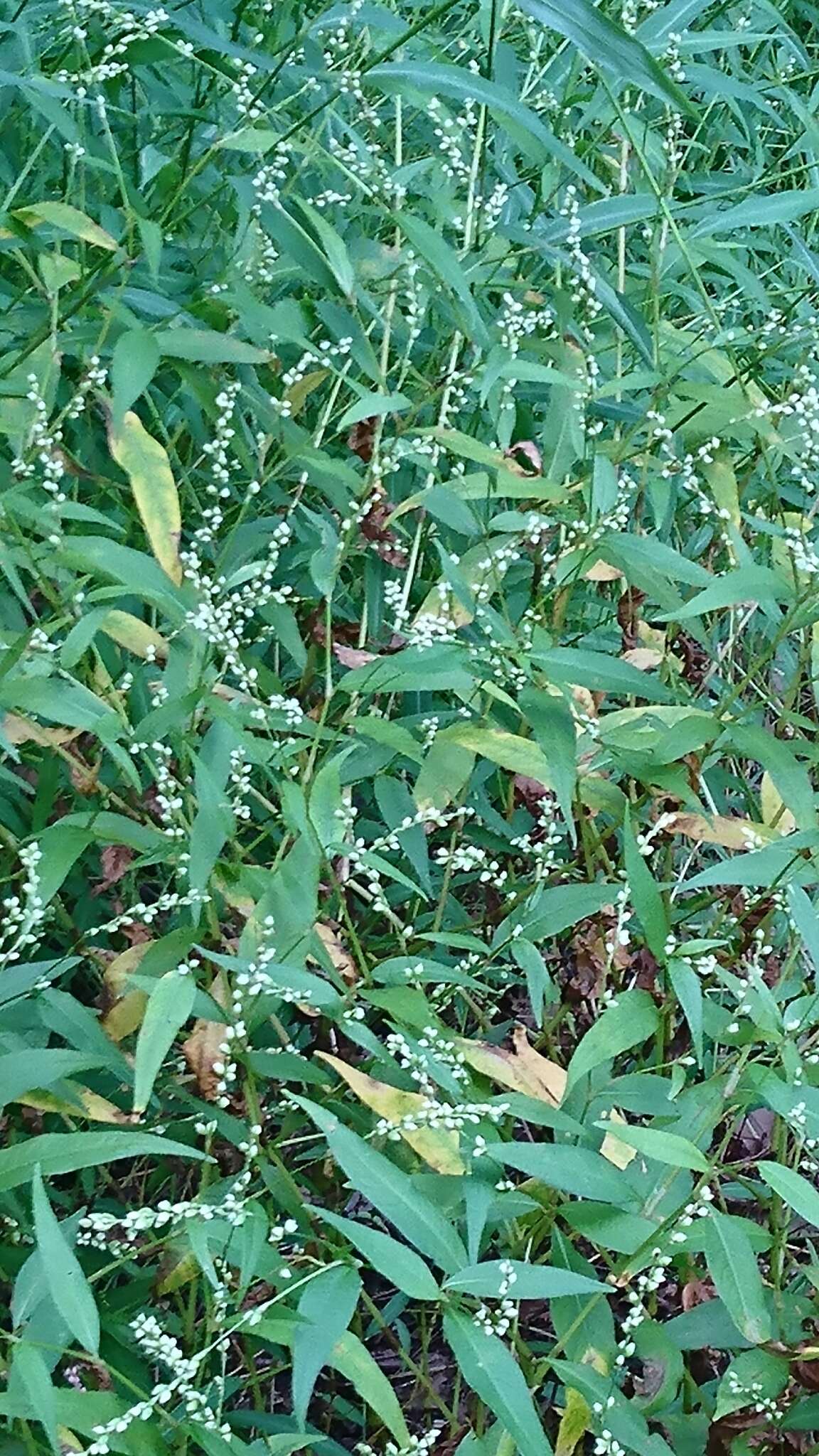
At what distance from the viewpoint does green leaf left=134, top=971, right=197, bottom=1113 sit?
2.72 ft

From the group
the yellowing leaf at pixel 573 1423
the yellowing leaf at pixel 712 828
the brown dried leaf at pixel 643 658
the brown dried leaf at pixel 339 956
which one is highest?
the brown dried leaf at pixel 643 658

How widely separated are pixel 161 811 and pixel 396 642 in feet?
0.80

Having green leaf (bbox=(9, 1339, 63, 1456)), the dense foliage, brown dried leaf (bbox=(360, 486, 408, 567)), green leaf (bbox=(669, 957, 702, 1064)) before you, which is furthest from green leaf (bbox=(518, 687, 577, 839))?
green leaf (bbox=(9, 1339, 63, 1456))

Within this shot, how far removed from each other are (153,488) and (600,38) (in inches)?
17.1

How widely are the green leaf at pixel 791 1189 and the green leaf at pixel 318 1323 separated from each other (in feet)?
0.75

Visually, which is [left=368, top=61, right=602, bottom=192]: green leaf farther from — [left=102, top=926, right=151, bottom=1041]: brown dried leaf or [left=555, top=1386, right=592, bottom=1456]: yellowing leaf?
[left=555, top=1386, right=592, bottom=1456]: yellowing leaf

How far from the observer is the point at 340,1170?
112 centimetres

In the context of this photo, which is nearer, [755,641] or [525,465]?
[525,465]

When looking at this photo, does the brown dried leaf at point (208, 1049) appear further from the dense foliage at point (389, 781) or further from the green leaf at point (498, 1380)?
the green leaf at point (498, 1380)

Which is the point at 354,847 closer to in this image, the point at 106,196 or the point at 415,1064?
the point at 415,1064

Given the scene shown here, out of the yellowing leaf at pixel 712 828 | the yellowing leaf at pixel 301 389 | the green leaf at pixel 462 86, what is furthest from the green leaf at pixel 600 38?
the yellowing leaf at pixel 712 828

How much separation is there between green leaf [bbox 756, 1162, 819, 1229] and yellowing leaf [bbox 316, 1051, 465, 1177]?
7.4 inches

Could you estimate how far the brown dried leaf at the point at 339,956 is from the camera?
1.04 m

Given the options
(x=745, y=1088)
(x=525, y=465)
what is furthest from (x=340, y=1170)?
(x=525, y=465)
